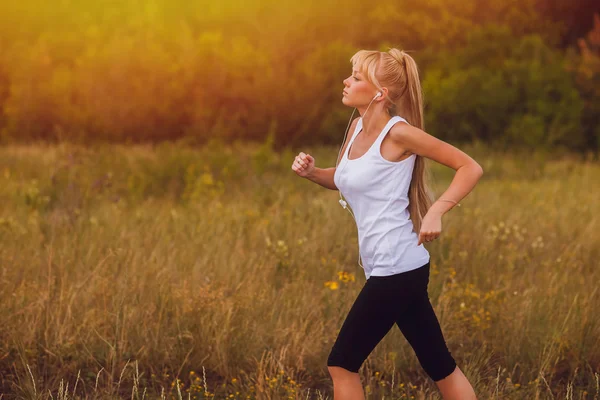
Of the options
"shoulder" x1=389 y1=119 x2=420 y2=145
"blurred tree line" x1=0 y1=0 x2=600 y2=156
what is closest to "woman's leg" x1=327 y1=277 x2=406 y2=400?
"shoulder" x1=389 y1=119 x2=420 y2=145

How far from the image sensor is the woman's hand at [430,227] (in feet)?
8.91

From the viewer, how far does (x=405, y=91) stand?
307cm

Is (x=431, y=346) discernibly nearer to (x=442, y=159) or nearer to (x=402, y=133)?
(x=442, y=159)

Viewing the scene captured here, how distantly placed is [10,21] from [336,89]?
47.9 feet

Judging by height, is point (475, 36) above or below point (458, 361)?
above

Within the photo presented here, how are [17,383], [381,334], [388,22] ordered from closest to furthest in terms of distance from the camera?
[381,334] < [17,383] < [388,22]

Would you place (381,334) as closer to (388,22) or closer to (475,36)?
(475,36)

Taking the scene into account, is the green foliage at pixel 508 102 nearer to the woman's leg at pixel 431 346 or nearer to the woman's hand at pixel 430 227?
the woman's leg at pixel 431 346

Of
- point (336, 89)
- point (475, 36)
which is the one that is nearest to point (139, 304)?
point (336, 89)

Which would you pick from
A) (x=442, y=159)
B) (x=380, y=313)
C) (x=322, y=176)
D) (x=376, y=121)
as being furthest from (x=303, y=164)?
(x=380, y=313)

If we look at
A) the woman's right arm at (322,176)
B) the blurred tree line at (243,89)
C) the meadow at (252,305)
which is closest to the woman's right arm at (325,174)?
the woman's right arm at (322,176)

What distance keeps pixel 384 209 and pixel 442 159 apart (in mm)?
291

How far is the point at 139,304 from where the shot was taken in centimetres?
439

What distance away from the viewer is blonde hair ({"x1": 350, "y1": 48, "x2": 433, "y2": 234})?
2998 mm
